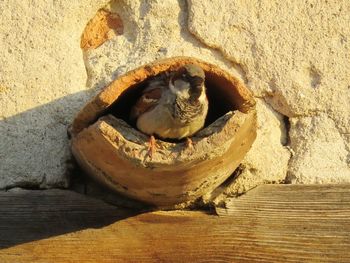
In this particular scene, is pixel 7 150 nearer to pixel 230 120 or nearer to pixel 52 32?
pixel 52 32

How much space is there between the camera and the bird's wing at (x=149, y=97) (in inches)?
92.6

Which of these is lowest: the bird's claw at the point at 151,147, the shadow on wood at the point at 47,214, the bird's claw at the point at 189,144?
the shadow on wood at the point at 47,214

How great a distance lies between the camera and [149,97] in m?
2.37

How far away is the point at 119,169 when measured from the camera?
2.15 metres

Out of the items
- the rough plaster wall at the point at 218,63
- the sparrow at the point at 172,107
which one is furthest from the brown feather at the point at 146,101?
the rough plaster wall at the point at 218,63

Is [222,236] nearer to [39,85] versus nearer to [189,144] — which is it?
[189,144]

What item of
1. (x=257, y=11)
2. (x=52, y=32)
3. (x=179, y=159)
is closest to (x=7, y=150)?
(x=52, y=32)

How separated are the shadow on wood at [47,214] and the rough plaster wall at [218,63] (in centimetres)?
13

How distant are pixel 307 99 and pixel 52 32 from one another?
35.2 inches

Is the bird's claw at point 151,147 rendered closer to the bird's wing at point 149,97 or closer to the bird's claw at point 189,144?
the bird's claw at point 189,144

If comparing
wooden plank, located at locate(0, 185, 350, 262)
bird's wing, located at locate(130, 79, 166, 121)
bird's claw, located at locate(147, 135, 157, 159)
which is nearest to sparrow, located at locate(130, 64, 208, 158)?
bird's wing, located at locate(130, 79, 166, 121)

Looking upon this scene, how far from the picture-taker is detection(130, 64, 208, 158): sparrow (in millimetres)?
2270

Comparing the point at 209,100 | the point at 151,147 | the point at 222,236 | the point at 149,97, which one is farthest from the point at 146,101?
the point at 222,236

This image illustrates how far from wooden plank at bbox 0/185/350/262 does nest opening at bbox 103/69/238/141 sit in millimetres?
305
